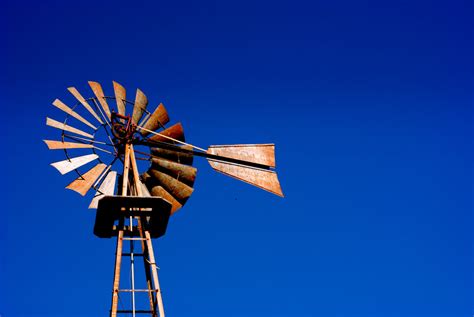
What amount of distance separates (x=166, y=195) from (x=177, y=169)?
1.67 ft

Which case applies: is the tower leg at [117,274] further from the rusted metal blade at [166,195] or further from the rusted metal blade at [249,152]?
the rusted metal blade at [249,152]

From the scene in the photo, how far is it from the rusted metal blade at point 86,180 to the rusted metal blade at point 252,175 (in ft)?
6.49

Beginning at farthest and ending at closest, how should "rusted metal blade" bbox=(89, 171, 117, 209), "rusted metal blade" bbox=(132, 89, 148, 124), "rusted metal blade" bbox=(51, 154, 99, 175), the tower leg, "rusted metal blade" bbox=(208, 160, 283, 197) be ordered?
"rusted metal blade" bbox=(132, 89, 148, 124) < "rusted metal blade" bbox=(208, 160, 283, 197) < "rusted metal blade" bbox=(89, 171, 117, 209) < "rusted metal blade" bbox=(51, 154, 99, 175) < the tower leg

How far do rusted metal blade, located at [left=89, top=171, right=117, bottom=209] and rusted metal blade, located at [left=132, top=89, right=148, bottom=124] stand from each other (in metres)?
1.15

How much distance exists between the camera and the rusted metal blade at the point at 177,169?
39.2ft

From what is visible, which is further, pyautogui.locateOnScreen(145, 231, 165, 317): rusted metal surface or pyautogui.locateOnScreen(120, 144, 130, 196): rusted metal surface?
pyautogui.locateOnScreen(120, 144, 130, 196): rusted metal surface

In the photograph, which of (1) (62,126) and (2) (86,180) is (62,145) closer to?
(1) (62,126)

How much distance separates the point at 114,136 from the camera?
11891 millimetres

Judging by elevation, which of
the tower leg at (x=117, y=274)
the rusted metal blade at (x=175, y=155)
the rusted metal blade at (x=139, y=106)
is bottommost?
the tower leg at (x=117, y=274)

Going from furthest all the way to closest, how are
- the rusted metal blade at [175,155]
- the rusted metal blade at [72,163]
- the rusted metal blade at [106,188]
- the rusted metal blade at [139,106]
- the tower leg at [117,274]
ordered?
the rusted metal blade at [139,106] → the rusted metal blade at [175,155] → the rusted metal blade at [106,188] → the rusted metal blade at [72,163] → the tower leg at [117,274]

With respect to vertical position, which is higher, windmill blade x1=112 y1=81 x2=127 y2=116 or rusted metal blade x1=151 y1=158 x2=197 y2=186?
windmill blade x1=112 y1=81 x2=127 y2=116

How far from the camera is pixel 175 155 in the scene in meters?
12.1

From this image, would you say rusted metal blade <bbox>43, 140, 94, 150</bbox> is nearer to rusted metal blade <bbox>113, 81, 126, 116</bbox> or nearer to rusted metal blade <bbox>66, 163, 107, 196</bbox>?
rusted metal blade <bbox>66, 163, 107, 196</bbox>

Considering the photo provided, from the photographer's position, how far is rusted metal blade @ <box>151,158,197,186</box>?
1194 centimetres
